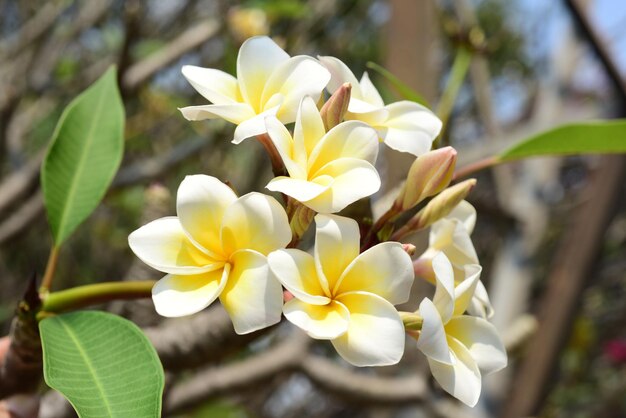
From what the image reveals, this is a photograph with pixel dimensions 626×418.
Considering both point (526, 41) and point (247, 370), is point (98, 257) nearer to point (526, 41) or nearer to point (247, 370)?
point (247, 370)

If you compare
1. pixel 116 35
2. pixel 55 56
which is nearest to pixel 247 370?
pixel 55 56

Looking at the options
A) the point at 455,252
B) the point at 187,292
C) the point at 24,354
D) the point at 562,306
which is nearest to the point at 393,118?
the point at 455,252

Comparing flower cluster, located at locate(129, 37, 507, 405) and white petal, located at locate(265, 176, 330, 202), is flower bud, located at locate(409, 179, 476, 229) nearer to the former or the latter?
flower cluster, located at locate(129, 37, 507, 405)

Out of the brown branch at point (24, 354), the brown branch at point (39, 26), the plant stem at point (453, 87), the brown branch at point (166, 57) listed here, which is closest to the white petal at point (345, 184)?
the brown branch at point (24, 354)

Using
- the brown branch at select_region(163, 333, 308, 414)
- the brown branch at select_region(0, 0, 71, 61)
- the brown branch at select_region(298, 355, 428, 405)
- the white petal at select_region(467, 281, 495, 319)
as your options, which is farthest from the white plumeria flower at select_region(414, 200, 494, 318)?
the brown branch at select_region(0, 0, 71, 61)

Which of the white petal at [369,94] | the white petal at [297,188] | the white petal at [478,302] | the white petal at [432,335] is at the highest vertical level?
the white petal at [297,188]

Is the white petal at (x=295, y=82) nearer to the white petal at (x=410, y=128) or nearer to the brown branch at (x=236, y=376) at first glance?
the white petal at (x=410, y=128)
